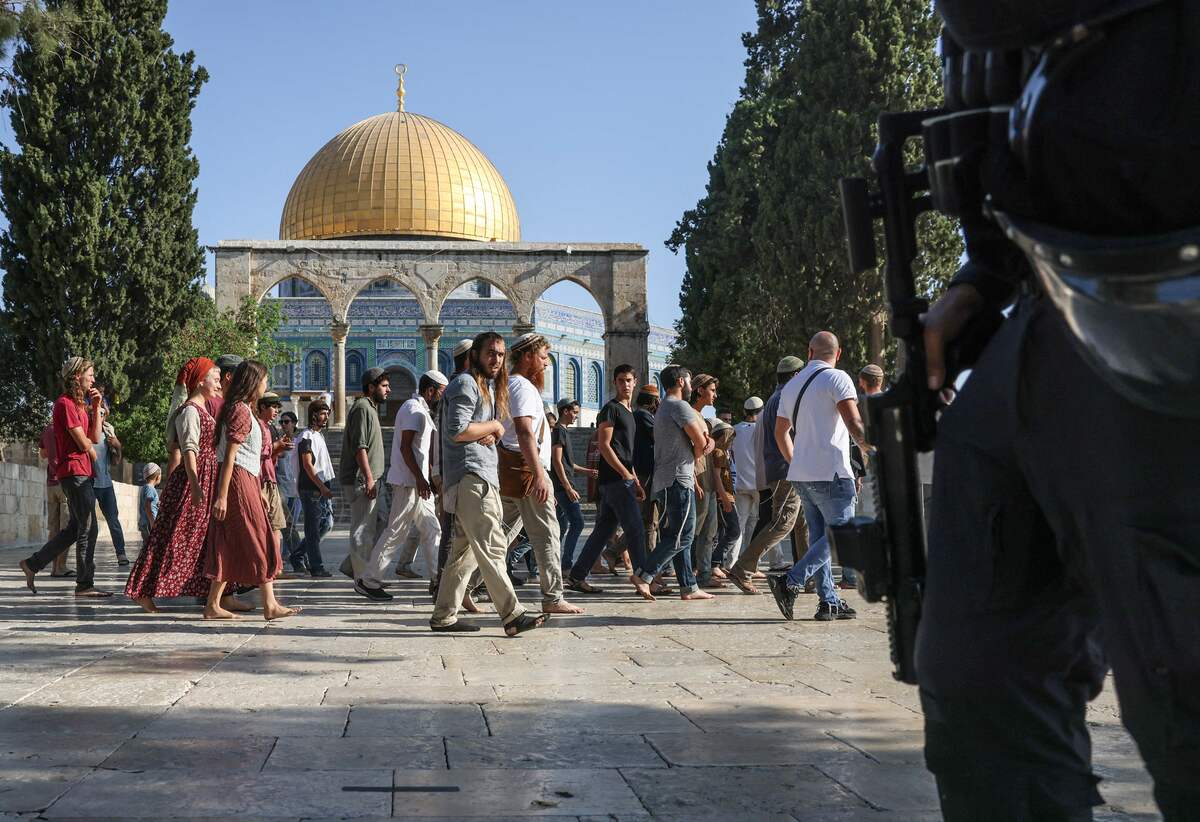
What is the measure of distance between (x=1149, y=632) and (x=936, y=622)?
286 millimetres

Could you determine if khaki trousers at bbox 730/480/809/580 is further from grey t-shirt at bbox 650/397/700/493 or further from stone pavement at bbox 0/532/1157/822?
stone pavement at bbox 0/532/1157/822

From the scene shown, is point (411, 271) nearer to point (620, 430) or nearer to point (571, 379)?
point (571, 379)

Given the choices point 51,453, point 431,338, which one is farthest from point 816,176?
point 51,453

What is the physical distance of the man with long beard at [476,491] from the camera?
632 centimetres

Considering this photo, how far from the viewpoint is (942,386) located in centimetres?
176

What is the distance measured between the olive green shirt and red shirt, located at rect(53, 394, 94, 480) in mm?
1788

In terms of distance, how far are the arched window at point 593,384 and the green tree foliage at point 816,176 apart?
3639cm

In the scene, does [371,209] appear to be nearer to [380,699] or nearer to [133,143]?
[133,143]

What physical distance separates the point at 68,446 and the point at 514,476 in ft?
11.8

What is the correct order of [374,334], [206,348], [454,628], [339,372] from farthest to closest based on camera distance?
[374,334], [339,372], [206,348], [454,628]


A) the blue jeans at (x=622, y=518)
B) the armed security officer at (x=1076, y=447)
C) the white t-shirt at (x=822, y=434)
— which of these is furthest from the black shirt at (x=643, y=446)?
the armed security officer at (x=1076, y=447)

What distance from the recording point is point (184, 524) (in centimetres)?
758

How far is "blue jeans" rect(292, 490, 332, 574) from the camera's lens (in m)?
11.1

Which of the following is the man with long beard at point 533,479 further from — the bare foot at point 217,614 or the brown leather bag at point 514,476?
the bare foot at point 217,614
